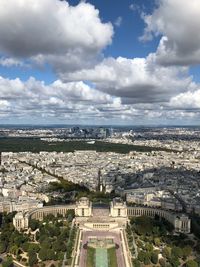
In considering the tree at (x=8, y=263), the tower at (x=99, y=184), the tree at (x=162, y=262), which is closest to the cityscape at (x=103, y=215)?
the tree at (x=162, y=262)

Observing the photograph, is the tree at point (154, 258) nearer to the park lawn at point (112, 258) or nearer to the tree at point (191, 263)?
the tree at point (191, 263)

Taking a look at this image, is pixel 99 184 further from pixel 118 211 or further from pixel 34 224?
pixel 34 224

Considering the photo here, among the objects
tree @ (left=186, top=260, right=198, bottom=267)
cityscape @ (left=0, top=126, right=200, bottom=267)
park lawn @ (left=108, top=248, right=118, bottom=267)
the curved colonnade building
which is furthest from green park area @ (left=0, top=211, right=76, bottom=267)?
tree @ (left=186, top=260, right=198, bottom=267)

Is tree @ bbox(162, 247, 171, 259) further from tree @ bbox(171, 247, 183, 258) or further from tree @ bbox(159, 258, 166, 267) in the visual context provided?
tree @ bbox(159, 258, 166, 267)

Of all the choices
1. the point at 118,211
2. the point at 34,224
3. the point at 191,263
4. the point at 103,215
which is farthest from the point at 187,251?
the point at 34,224

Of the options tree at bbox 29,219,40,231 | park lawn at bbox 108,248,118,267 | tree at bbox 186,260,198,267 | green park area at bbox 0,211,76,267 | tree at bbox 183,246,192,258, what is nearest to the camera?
tree at bbox 186,260,198,267

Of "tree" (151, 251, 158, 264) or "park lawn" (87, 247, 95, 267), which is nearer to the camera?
"park lawn" (87, 247, 95, 267)
